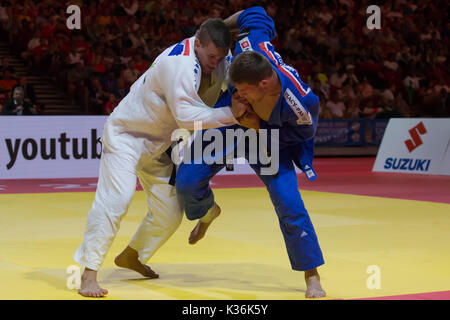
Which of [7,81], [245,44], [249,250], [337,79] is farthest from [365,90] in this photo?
[245,44]

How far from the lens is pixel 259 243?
20.1 feet

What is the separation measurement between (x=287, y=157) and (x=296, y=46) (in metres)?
15.9

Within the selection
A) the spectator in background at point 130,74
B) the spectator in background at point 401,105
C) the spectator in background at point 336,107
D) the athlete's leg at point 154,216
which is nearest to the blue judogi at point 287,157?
the athlete's leg at point 154,216

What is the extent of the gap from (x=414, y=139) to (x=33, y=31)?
8.86 metres

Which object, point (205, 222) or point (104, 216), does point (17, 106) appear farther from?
point (104, 216)

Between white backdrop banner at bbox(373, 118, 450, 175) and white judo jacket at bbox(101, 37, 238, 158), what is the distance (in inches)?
350

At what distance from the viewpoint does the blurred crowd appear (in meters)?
16.0

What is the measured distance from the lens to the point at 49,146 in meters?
12.0

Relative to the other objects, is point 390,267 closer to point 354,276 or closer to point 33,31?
point 354,276

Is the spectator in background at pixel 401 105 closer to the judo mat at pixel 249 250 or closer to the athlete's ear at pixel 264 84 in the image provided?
the judo mat at pixel 249 250

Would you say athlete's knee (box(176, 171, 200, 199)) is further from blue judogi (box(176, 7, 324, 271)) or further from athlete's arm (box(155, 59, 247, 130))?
athlete's arm (box(155, 59, 247, 130))

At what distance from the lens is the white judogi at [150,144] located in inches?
161

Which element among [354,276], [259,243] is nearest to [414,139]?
[259,243]

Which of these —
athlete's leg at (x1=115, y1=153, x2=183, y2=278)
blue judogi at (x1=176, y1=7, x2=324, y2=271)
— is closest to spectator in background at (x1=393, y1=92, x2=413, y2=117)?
blue judogi at (x1=176, y1=7, x2=324, y2=271)
